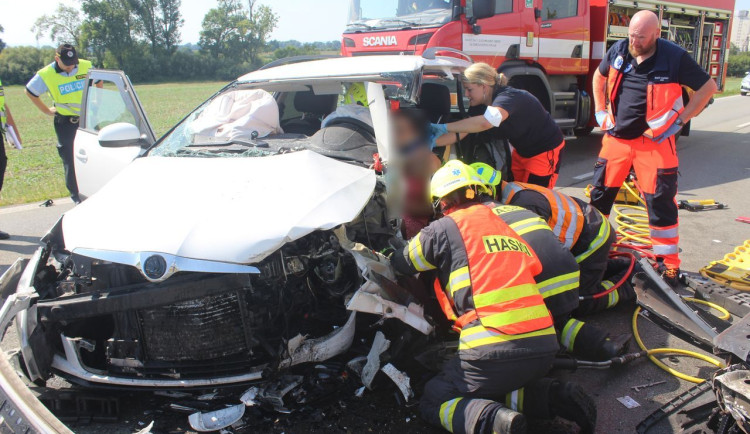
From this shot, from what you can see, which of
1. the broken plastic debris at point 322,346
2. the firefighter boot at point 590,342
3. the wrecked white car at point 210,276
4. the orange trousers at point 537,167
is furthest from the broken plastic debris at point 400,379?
the orange trousers at point 537,167

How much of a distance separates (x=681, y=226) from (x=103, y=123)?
5541 mm

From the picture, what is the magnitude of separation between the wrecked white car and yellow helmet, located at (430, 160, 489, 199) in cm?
33

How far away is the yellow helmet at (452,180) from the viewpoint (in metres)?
2.81

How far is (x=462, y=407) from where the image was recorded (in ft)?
8.04

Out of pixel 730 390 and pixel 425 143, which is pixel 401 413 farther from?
pixel 425 143

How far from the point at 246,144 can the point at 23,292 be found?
1.45 metres

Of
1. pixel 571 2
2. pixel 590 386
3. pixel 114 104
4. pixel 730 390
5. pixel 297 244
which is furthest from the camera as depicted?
pixel 571 2

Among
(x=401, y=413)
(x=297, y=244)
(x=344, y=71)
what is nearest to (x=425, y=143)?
(x=344, y=71)

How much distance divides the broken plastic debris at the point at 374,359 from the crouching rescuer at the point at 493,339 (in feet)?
0.88

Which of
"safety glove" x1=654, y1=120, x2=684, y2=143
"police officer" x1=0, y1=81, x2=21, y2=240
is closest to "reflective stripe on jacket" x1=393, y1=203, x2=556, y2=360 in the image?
"safety glove" x1=654, y1=120, x2=684, y2=143

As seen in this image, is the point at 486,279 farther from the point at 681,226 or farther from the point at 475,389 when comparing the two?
the point at 681,226

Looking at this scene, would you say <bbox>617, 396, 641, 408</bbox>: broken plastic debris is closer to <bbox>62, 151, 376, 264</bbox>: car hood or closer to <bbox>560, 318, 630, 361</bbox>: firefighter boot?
<bbox>560, 318, 630, 361</bbox>: firefighter boot

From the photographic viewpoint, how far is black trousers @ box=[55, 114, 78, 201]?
637 centimetres

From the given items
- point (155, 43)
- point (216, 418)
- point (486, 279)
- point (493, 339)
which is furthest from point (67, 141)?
point (155, 43)
